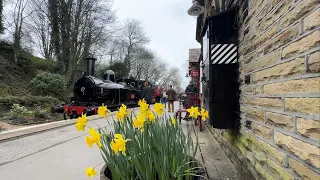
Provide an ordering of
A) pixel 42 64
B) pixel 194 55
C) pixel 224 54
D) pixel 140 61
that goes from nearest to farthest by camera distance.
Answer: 1. pixel 224 54
2. pixel 194 55
3. pixel 42 64
4. pixel 140 61

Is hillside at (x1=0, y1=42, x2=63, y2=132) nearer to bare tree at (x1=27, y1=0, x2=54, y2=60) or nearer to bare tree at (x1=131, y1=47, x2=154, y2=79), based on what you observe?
bare tree at (x1=27, y1=0, x2=54, y2=60)

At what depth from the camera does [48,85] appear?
50.4 feet

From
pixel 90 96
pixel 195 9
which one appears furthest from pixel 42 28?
pixel 195 9

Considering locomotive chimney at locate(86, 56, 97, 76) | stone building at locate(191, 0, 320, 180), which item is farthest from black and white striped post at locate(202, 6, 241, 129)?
locomotive chimney at locate(86, 56, 97, 76)

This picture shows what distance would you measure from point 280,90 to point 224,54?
1230mm

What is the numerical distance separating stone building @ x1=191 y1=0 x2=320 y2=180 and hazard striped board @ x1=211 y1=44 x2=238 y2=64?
0.16 m

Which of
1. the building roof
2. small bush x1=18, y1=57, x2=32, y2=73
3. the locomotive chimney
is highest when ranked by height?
the building roof

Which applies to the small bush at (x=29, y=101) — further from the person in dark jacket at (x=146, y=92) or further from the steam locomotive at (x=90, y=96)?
the person in dark jacket at (x=146, y=92)

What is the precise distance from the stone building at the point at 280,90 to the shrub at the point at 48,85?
15344 millimetres

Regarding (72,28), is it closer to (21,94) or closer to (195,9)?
(21,94)

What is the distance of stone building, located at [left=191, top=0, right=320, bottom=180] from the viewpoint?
1113 millimetres

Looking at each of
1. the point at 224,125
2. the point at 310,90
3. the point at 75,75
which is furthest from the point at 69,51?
the point at 310,90

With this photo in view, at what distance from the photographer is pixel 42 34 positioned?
20.8 metres

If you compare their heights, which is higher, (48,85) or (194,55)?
(194,55)
